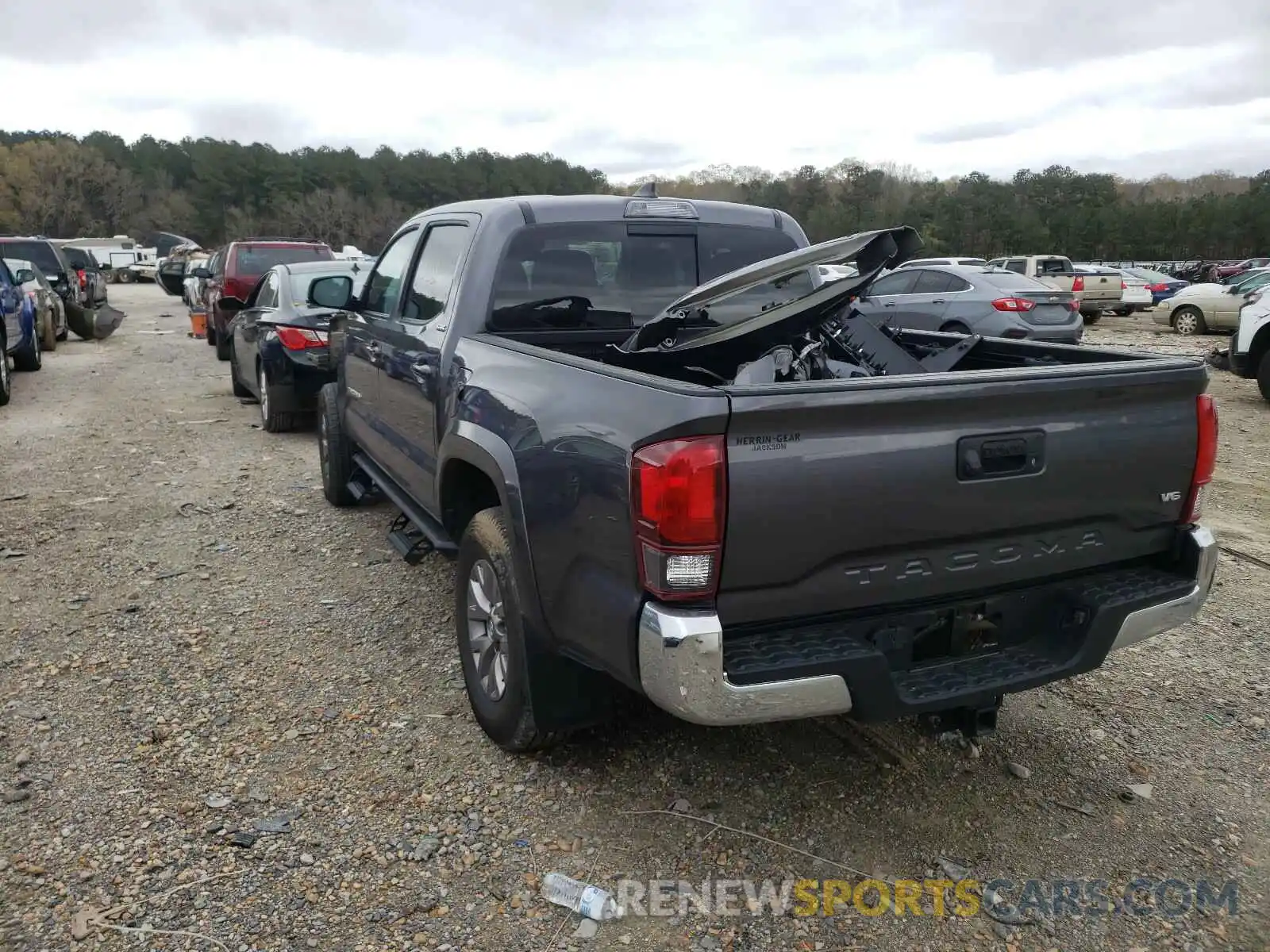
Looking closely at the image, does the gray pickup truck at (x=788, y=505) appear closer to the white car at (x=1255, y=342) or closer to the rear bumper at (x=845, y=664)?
the rear bumper at (x=845, y=664)

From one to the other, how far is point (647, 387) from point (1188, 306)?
21825 mm

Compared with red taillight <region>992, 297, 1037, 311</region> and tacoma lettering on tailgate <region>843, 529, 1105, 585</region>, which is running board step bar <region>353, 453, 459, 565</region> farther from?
red taillight <region>992, 297, 1037, 311</region>

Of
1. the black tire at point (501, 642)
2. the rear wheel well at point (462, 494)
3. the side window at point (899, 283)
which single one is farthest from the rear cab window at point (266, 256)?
the black tire at point (501, 642)

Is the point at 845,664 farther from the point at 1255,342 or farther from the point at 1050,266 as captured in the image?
the point at 1050,266

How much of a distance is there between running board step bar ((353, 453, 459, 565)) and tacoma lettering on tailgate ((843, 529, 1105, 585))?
1871 mm

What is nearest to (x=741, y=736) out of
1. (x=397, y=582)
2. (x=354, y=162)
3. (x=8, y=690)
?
(x=397, y=582)

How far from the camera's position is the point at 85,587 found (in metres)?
5.14

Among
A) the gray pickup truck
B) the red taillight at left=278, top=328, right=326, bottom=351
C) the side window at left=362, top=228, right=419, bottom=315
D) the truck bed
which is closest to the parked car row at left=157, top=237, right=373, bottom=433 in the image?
the red taillight at left=278, top=328, right=326, bottom=351

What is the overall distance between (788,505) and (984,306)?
1179 centimetres

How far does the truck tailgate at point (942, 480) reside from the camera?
2.46m

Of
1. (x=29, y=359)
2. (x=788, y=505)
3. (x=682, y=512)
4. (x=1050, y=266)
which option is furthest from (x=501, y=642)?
(x=1050, y=266)

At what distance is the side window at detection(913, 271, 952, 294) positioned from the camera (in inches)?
547

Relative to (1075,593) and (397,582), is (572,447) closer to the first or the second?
(1075,593)

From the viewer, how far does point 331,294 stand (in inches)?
220
